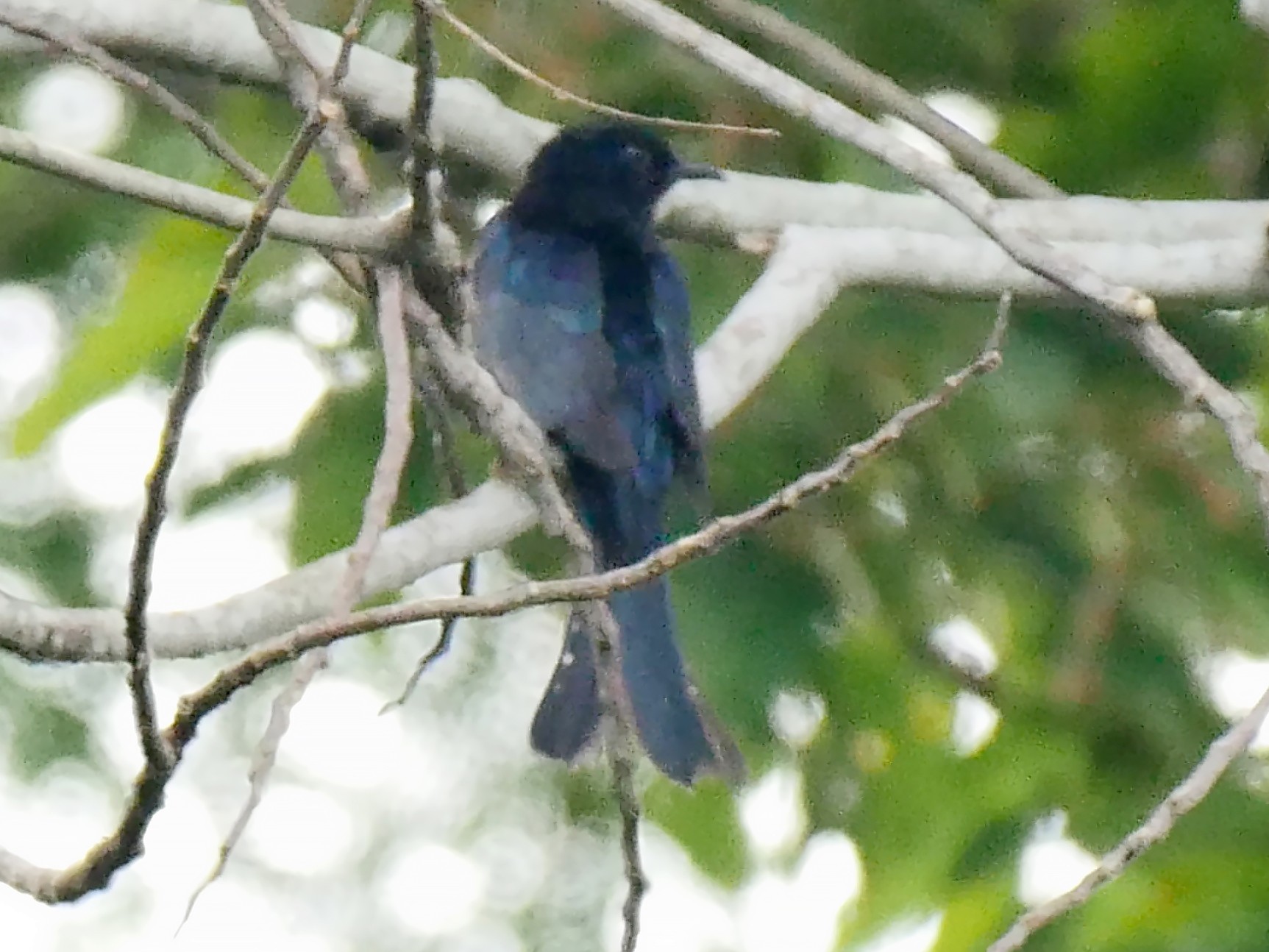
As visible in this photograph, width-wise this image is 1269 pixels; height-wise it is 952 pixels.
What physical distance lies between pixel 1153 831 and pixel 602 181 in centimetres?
167

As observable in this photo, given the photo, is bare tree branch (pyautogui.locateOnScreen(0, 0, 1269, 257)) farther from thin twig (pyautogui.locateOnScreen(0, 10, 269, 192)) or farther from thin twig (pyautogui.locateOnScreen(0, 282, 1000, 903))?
thin twig (pyautogui.locateOnScreen(0, 282, 1000, 903))

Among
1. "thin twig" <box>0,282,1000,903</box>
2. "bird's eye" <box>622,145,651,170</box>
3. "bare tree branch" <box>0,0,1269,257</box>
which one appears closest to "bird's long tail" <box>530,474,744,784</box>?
"bare tree branch" <box>0,0,1269,257</box>

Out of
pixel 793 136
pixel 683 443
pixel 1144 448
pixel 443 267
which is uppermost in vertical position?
pixel 793 136

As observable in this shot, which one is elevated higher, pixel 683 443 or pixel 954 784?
pixel 683 443

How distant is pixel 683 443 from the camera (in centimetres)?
224

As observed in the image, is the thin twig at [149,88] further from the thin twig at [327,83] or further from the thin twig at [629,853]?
the thin twig at [629,853]

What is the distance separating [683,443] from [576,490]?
156 mm

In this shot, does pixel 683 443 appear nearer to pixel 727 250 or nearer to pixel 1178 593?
pixel 727 250

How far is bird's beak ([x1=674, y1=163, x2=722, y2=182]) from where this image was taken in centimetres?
243

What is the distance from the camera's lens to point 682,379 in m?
2.21

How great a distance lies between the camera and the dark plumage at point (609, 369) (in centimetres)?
207

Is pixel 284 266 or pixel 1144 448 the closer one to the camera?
pixel 284 266

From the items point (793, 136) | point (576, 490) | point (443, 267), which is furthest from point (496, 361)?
point (443, 267)

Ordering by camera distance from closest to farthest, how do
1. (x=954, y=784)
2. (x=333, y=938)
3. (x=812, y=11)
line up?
(x=954, y=784) < (x=812, y=11) < (x=333, y=938)
